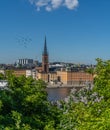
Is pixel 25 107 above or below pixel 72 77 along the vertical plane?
above

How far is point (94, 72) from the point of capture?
24.2 ft

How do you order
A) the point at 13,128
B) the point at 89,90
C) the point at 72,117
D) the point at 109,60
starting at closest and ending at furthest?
the point at 13,128 < the point at 72,117 < the point at 109,60 < the point at 89,90

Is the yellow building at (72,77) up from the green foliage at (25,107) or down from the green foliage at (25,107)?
down

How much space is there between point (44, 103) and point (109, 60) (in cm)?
143

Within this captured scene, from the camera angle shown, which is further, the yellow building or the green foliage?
the yellow building

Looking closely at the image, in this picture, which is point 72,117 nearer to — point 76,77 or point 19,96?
point 19,96

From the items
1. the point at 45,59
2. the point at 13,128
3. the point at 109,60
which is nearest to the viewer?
the point at 13,128

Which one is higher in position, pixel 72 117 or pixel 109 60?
pixel 109 60

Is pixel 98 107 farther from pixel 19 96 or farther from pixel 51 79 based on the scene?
pixel 51 79

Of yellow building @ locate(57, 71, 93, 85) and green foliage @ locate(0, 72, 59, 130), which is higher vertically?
green foliage @ locate(0, 72, 59, 130)

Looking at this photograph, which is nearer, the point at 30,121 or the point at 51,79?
the point at 30,121

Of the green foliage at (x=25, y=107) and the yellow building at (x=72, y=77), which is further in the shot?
the yellow building at (x=72, y=77)

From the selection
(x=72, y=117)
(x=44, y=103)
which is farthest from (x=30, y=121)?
(x=44, y=103)

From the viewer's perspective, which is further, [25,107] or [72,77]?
[72,77]
